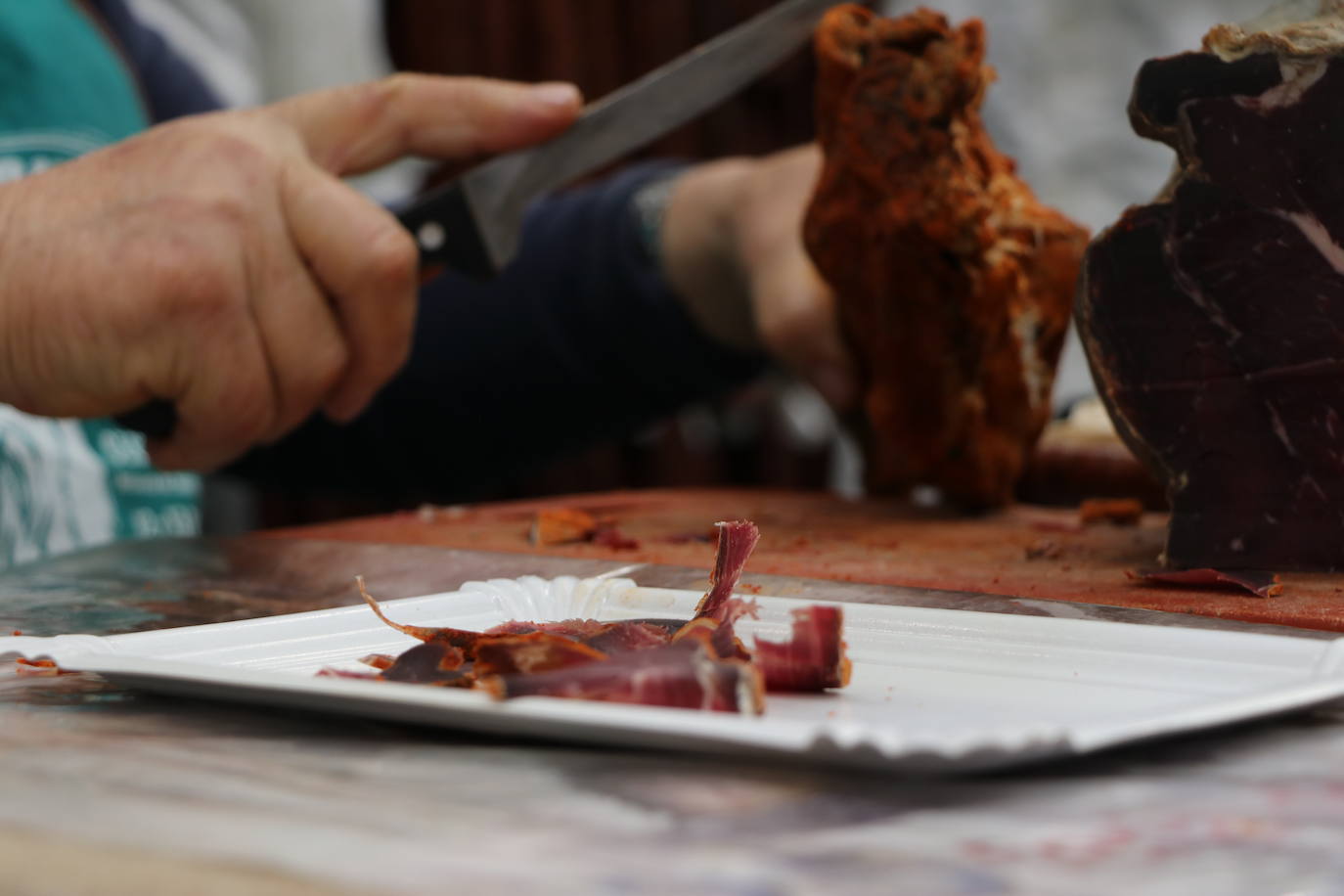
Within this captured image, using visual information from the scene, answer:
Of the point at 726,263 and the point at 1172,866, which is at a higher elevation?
the point at 726,263

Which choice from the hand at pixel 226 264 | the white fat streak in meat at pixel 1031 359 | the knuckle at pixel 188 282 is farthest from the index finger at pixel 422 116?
the white fat streak in meat at pixel 1031 359

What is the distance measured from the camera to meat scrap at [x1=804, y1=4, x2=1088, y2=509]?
1.66 m

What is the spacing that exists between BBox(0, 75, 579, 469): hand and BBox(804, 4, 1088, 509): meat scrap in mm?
464

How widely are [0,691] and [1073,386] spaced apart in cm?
411

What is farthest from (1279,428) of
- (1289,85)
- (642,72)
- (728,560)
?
(642,72)

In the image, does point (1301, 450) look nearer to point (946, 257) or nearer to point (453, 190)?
point (946, 257)

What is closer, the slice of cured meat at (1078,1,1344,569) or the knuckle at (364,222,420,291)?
the slice of cured meat at (1078,1,1344,569)

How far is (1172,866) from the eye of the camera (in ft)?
1.94

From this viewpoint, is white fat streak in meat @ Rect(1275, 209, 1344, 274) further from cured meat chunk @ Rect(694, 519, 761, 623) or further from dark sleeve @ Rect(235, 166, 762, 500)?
dark sleeve @ Rect(235, 166, 762, 500)

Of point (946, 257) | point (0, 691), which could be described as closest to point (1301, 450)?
point (946, 257)

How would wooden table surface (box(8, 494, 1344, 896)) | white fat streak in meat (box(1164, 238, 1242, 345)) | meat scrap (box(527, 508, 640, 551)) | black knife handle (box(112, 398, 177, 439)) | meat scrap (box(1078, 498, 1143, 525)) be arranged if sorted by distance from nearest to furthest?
wooden table surface (box(8, 494, 1344, 896)), white fat streak in meat (box(1164, 238, 1242, 345)), meat scrap (box(527, 508, 640, 551)), meat scrap (box(1078, 498, 1143, 525)), black knife handle (box(112, 398, 177, 439))

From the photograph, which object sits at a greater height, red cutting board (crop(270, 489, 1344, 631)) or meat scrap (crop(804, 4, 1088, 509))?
meat scrap (crop(804, 4, 1088, 509))

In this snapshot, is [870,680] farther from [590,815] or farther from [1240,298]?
[1240,298]

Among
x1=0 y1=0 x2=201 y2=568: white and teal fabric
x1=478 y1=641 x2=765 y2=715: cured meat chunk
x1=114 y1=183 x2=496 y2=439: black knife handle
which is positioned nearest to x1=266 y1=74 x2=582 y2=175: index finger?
x1=114 y1=183 x2=496 y2=439: black knife handle
